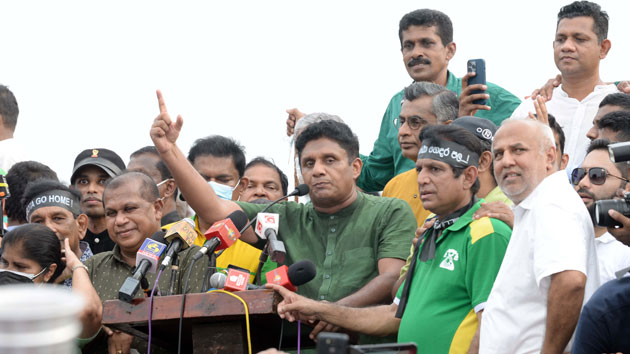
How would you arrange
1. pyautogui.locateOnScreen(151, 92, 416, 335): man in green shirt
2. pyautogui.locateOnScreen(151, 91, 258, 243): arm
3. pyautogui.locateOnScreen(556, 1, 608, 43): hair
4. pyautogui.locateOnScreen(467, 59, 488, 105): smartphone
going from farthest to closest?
pyautogui.locateOnScreen(556, 1, 608, 43): hair
pyautogui.locateOnScreen(467, 59, 488, 105): smartphone
pyautogui.locateOnScreen(151, 91, 258, 243): arm
pyautogui.locateOnScreen(151, 92, 416, 335): man in green shirt

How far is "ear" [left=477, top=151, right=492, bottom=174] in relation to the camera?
4.80 m

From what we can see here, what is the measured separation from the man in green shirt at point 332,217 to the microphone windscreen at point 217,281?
78 centimetres

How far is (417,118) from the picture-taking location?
19.6ft

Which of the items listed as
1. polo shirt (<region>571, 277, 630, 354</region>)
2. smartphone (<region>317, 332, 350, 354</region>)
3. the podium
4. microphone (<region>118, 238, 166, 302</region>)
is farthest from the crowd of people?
smartphone (<region>317, 332, 350, 354</region>)

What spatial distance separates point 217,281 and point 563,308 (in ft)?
5.82

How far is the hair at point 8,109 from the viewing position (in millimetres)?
7703

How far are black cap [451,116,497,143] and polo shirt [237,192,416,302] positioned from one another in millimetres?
744

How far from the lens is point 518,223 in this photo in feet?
12.7

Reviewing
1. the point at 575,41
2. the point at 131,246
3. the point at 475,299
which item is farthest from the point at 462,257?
the point at 575,41

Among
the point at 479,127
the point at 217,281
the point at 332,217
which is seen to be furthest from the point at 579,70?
the point at 217,281

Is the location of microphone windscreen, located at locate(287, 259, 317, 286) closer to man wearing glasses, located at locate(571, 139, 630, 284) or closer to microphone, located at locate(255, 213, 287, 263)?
microphone, located at locate(255, 213, 287, 263)

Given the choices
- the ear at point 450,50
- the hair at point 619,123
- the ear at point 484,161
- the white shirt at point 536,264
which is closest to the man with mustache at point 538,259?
the white shirt at point 536,264

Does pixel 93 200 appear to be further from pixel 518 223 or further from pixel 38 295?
pixel 38 295

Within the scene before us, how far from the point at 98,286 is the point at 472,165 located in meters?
2.44
